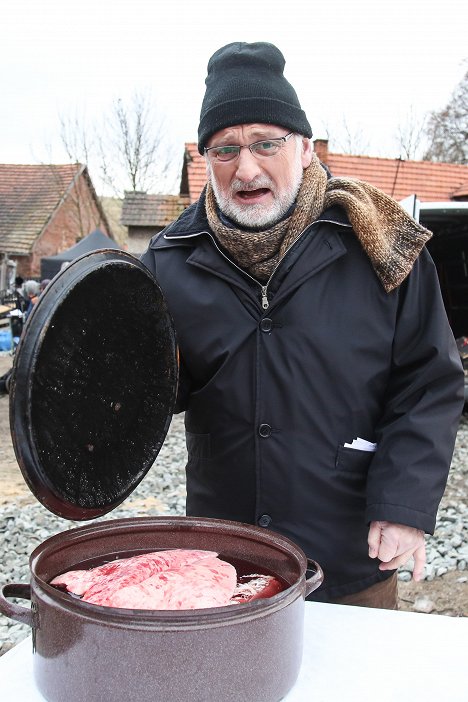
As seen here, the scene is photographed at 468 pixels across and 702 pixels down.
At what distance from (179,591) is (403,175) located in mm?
20728

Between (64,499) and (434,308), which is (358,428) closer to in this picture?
(434,308)

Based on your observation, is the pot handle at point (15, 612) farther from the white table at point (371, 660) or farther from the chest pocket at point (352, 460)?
the chest pocket at point (352, 460)

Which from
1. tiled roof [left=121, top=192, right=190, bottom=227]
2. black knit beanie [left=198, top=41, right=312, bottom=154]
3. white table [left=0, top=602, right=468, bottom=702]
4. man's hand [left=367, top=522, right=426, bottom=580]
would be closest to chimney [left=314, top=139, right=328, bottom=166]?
tiled roof [left=121, top=192, right=190, bottom=227]

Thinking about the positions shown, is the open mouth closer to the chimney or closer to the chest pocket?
the chest pocket

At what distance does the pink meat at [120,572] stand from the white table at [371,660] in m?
0.22

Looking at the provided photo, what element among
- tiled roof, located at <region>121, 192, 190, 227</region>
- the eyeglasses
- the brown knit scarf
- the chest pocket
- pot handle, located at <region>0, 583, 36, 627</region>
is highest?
tiled roof, located at <region>121, 192, 190, 227</region>

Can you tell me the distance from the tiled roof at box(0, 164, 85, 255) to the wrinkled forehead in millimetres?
28605

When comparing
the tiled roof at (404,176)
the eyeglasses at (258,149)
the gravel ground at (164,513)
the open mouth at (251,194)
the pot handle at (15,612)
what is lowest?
the gravel ground at (164,513)

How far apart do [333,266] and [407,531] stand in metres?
0.88

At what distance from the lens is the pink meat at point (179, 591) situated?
1485 mm

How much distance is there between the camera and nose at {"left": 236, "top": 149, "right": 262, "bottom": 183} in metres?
2.16

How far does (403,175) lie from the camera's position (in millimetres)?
20609

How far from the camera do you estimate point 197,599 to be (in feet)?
4.94

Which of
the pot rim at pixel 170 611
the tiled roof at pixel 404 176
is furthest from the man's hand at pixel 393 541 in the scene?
the tiled roof at pixel 404 176
